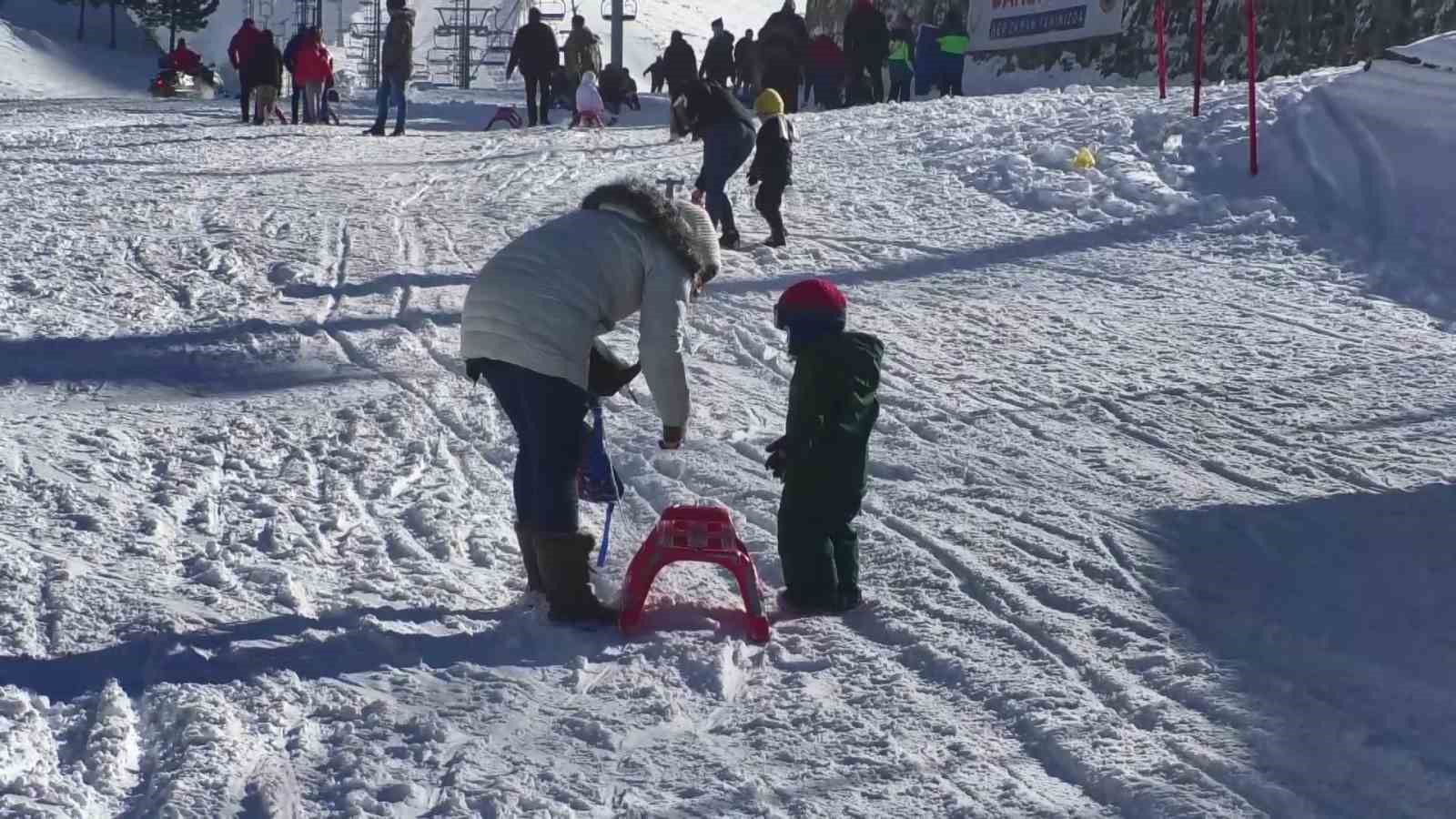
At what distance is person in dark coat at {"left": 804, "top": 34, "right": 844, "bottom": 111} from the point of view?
83.3 feet

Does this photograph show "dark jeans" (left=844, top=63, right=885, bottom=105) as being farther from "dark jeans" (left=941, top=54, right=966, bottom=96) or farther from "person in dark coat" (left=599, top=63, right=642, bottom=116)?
"person in dark coat" (left=599, top=63, right=642, bottom=116)

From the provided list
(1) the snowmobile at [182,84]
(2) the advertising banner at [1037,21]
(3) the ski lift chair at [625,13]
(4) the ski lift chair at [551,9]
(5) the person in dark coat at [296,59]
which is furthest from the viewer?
(4) the ski lift chair at [551,9]

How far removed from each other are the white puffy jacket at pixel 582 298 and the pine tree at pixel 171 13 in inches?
2110

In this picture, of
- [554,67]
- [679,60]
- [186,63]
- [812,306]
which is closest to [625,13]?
[186,63]

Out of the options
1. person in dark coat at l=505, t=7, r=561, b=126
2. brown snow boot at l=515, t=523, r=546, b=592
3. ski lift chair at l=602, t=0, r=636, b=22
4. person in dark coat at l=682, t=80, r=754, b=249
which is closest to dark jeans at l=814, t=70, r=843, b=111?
person in dark coat at l=505, t=7, r=561, b=126

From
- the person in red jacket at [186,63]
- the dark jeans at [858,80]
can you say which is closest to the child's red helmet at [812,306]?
the dark jeans at [858,80]

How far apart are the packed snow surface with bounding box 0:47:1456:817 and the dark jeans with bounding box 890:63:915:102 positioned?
38.8ft

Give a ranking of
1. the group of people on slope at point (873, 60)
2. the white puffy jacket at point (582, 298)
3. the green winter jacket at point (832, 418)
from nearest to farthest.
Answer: the white puffy jacket at point (582, 298)
the green winter jacket at point (832, 418)
the group of people on slope at point (873, 60)

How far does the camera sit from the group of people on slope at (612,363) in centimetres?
479

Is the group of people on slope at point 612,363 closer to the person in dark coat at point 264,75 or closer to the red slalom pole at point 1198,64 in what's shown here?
the red slalom pole at point 1198,64

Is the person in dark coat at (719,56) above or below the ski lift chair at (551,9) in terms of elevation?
below

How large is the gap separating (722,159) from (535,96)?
12299 mm

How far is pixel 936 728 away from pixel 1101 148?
1190 centimetres

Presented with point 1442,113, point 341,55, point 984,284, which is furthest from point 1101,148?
point 341,55
